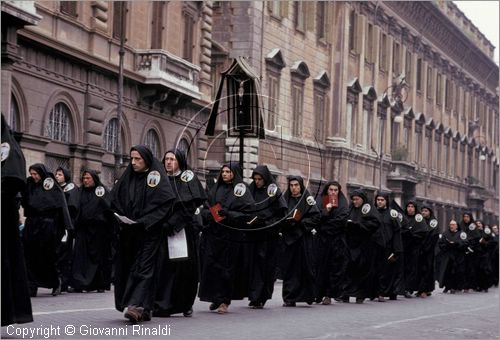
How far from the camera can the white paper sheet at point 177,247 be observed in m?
15.2

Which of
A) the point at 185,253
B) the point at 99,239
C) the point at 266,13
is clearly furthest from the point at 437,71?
the point at 185,253

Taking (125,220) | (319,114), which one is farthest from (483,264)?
(125,220)

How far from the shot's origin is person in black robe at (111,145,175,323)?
14688 mm

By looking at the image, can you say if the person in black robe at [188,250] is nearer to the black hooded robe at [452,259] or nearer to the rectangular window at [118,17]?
the black hooded robe at [452,259]

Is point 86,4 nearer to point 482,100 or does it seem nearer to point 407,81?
point 407,81

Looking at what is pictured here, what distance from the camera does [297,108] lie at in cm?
4756

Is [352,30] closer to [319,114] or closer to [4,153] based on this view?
[319,114]

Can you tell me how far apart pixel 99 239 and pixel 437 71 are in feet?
163

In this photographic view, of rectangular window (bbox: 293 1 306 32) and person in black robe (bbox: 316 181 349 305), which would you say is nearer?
person in black robe (bbox: 316 181 349 305)

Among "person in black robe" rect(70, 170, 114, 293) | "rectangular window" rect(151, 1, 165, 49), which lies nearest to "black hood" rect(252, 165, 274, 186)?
"person in black robe" rect(70, 170, 114, 293)

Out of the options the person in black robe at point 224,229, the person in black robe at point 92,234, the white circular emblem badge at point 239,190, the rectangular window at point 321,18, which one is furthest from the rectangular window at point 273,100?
the white circular emblem badge at point 239,190

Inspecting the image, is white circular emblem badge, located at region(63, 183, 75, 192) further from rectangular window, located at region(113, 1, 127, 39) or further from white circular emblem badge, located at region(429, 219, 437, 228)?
rectangular window, located at region(113, 1, 127, 39)

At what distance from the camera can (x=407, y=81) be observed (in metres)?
63.4

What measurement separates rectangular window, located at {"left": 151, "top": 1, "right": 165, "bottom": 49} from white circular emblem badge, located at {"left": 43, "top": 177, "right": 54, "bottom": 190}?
16915mm
